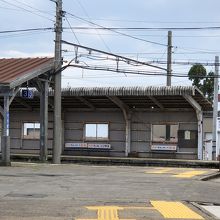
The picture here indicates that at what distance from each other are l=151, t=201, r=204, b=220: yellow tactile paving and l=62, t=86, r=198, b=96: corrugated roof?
19475 millimetres

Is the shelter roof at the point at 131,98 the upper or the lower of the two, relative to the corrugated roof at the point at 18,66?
lower

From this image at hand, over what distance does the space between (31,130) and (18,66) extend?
10.7 metres

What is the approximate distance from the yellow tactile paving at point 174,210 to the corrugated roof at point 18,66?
14371 millimetres

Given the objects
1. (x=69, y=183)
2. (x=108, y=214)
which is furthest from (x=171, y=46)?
(x=108, y=214)

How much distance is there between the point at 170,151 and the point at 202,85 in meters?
42.9

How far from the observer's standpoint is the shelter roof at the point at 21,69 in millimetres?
26469

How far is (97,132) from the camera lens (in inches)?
1492

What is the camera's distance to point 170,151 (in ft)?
119

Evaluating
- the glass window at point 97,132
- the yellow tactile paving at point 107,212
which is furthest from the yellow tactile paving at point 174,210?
the glass window at point 97,132

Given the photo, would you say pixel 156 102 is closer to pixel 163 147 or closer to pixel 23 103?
pixel 163 147

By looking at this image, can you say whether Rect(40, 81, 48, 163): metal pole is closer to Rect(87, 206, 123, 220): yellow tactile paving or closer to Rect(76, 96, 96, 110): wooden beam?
Rect(76, 96, 96, 110): wooden beam

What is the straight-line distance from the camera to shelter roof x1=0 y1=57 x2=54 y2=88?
26.5 metres

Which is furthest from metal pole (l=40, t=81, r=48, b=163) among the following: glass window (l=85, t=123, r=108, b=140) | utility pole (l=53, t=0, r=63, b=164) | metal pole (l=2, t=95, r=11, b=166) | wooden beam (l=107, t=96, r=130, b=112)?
glass window (l=85, t=123, r=108, b=140)

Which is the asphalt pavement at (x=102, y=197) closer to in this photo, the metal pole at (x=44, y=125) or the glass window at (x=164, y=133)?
the metal pole at (x=44, y=125)
